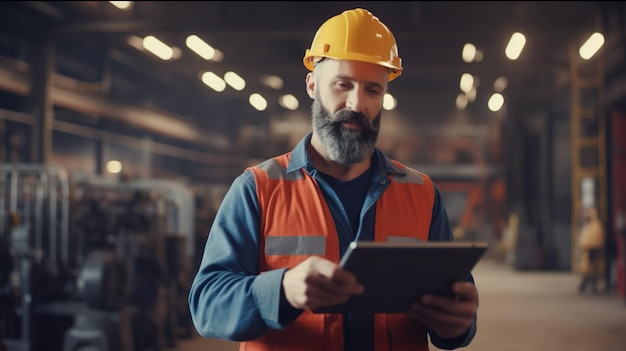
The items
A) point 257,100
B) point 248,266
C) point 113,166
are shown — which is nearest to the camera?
point 248,266

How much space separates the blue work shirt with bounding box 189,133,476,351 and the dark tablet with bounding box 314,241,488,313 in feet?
0.56

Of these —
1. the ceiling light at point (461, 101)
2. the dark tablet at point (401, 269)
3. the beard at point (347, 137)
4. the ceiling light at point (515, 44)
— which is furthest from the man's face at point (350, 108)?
the ceiling light at point (461, 101)

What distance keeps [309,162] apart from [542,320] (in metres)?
8.59

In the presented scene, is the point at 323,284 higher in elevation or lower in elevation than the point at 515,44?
lower

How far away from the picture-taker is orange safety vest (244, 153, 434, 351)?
6.70 feet

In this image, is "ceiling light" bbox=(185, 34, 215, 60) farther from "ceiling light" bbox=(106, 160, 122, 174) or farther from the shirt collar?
the shirt collar

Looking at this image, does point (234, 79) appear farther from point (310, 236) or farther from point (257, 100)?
point (310, 236)

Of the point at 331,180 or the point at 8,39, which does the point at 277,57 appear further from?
the point at 331,180

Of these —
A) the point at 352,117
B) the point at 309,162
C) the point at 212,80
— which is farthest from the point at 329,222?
the point at 212,80

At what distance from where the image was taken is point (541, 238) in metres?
19.9

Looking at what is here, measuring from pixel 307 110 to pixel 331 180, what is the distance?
86.1 feet

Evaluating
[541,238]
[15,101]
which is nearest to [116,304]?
[15,101]

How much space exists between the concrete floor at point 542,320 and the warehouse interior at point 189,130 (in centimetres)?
101

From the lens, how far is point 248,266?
2061 millimetres
